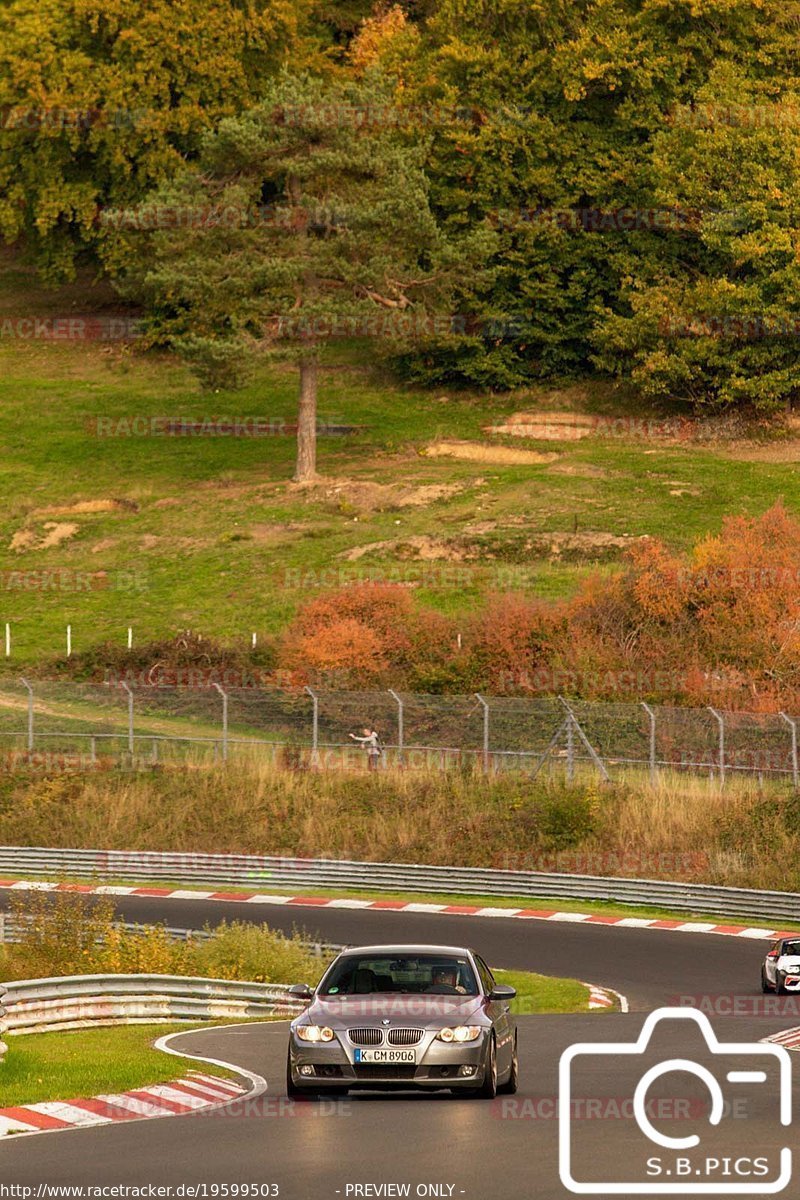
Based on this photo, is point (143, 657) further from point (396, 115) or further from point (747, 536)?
point (396, 115)

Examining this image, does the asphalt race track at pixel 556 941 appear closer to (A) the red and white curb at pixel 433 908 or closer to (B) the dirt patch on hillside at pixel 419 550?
(A) the red and white curb at pixel 433 908

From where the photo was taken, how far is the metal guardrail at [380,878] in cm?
3938

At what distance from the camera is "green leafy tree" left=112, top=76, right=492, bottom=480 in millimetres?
72250

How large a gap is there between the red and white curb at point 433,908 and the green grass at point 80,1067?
14334 millimetres

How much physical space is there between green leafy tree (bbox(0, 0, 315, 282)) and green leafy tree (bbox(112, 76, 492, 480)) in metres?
16.6

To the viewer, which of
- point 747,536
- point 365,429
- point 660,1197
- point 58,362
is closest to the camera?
point 660,1197

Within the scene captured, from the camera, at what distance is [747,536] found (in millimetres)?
61500

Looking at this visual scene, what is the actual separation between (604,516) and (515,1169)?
187 ft

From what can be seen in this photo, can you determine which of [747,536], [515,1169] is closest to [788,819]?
[747,536]

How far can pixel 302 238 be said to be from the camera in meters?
73.4

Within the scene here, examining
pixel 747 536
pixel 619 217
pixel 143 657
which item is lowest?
pixel 143 657

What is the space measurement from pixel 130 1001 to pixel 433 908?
50.7 ft

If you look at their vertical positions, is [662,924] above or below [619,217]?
below

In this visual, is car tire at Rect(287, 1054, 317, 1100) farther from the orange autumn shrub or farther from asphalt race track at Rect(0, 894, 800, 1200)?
the orange autumn shrub
